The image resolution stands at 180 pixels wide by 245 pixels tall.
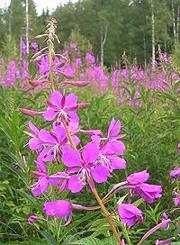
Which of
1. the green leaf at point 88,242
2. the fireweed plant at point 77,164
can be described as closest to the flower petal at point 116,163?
the fireweed plant at point 77,164

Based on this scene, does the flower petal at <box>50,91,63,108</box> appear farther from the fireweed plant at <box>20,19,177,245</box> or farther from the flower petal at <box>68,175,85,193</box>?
the flower petal at <box>68,175,85,193</box>

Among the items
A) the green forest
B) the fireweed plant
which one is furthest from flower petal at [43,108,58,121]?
the green forest

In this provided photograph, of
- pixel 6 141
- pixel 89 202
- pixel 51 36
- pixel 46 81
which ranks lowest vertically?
pixel 89 202

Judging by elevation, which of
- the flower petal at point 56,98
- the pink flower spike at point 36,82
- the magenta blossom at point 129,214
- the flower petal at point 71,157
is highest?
the pink flower spike at point 36,82

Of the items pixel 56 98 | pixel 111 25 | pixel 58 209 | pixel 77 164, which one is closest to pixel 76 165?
pixel 77 164

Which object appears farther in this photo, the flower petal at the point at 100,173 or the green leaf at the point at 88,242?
the green leaf at the point at 88,242

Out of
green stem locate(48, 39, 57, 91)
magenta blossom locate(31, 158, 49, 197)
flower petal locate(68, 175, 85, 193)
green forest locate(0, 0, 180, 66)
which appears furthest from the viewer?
green forest locate(0, 0, 180, 66)

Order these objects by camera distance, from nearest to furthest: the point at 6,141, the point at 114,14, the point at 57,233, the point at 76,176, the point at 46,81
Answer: the point at 76,176, the point at 46,81, the point at 57,233, the point at 6,141, the point at 114,14

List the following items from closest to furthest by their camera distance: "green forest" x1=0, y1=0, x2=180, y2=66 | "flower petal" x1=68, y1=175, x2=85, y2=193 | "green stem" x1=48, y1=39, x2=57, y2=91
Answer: "flower petal" x1=68, y1=175, x2=85, y2=193 < "green stem" x1=48, y1=39, x2=57, y2=91 < "green forest" x1=0, y1=0, x2=180, y2=66

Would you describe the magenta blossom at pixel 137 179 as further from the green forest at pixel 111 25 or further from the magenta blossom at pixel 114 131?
the green forest at pixel 111 25

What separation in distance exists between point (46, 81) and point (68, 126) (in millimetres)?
182

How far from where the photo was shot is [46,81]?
1.40 m

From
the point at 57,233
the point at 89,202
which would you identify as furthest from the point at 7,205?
the point at 57,233

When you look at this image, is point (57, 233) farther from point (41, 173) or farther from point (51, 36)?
point (51, 36)
